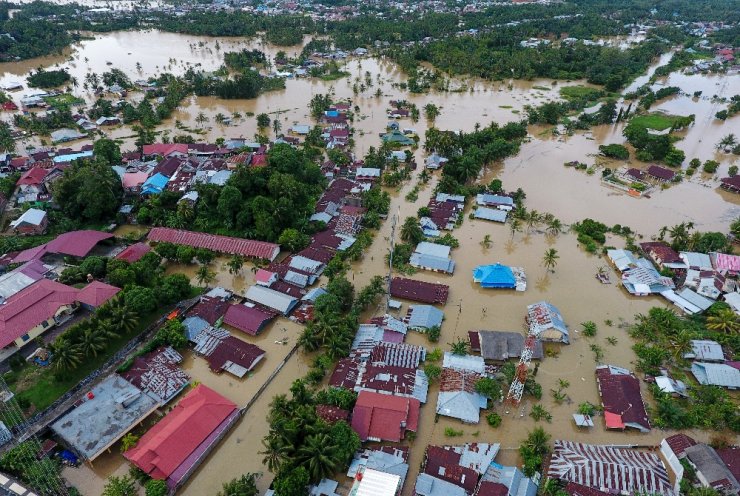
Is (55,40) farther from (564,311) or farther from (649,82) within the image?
(649,82)

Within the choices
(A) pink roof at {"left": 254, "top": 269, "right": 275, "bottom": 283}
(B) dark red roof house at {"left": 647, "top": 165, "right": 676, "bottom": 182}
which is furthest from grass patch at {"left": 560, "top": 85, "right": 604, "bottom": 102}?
(A) pink roof at {"left": 254, "top": 269, "right": 275, "bottom": 283}

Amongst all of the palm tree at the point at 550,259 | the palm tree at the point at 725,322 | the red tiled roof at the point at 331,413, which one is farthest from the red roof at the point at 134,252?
the palm tree at the point at 725,322

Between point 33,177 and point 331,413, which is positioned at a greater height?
point 33,177

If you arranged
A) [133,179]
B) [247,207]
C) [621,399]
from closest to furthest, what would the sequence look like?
[621,399] → [247,207] → [133,179]

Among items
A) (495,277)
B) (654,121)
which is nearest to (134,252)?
(495,277)

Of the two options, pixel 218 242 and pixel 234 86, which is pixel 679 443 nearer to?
pixel 218 242

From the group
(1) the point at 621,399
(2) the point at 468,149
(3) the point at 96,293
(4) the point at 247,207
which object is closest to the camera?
(1) the point at 621,399

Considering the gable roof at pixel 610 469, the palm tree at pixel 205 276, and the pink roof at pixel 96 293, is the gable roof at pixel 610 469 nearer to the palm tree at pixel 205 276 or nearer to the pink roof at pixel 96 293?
the palm tree at pixel 205 276

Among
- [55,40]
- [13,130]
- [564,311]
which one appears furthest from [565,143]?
[55,40]
